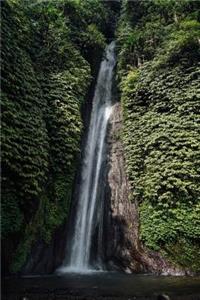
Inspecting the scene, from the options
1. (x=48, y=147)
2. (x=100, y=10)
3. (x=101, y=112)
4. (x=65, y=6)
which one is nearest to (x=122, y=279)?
(x=48, y=147)

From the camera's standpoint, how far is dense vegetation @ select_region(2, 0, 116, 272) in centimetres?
1149

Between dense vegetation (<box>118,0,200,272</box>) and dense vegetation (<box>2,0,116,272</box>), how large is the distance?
2.33 m

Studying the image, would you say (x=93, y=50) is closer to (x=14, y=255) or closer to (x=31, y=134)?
(x=31, y=134)

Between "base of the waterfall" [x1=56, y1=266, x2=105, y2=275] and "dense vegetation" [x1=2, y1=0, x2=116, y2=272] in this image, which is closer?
"dense vegetation" [x1=2, y1=0, x2=116, y2=272]

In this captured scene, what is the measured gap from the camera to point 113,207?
1477 cm

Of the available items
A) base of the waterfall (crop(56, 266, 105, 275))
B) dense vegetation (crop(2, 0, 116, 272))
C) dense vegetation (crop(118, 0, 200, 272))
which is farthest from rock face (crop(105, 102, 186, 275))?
dense vegetation (crop(2, 0, 116, 272))

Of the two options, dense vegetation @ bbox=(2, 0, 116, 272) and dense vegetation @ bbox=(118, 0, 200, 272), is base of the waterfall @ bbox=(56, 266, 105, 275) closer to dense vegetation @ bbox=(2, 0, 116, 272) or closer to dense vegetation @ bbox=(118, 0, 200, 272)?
dense vegetation @ bbox=(2, 0, 116, 272)

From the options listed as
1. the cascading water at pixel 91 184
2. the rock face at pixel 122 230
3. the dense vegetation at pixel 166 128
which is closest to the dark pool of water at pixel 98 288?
the rock face at pixel 122 230

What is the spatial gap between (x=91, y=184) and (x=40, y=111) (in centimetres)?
396

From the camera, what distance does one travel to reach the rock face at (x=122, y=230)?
12.9 m

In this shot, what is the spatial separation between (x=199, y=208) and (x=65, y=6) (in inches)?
532

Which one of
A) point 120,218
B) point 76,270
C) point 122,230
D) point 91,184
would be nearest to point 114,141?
point 91,184

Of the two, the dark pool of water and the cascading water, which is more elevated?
the cascading water

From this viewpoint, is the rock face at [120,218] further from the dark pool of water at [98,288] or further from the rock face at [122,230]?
the dark pool of water at [98,288]
